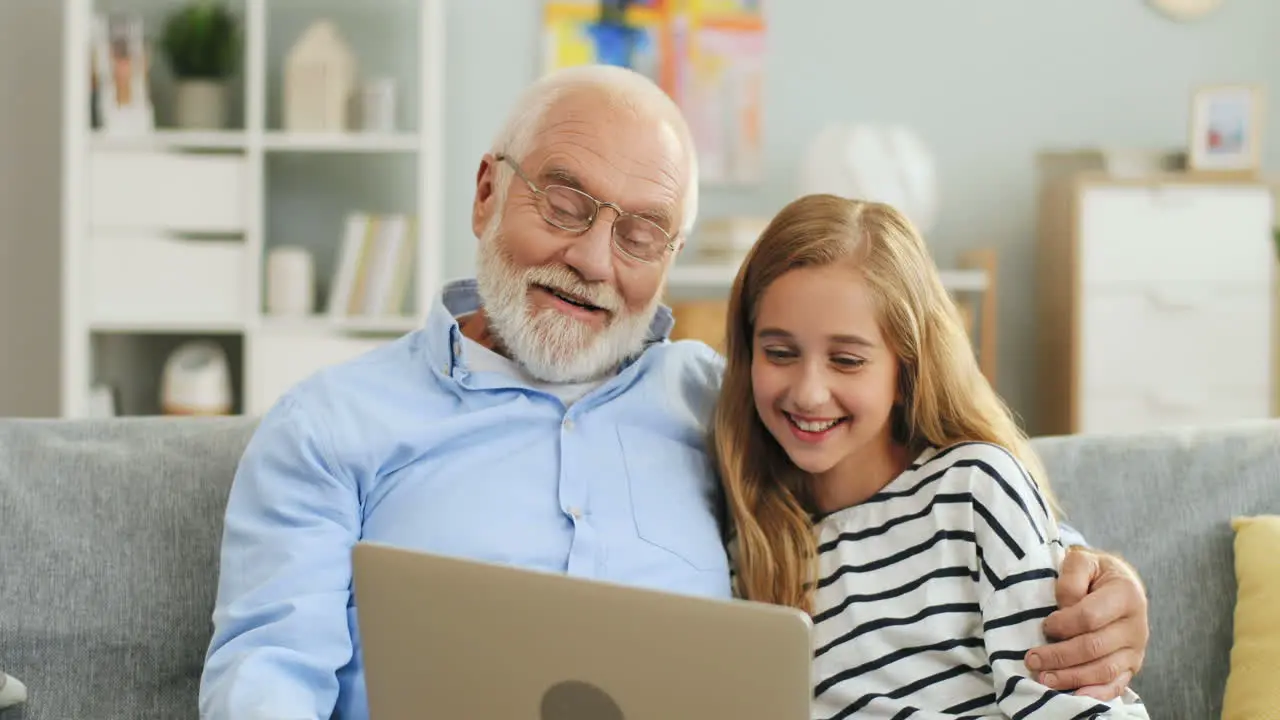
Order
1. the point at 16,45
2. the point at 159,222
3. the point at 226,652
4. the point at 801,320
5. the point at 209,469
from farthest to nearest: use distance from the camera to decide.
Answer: the point at 16,45, the point at 159,222, the point at 209,469, the point at 801,320, the point at 226,652

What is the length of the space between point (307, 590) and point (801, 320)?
593mm

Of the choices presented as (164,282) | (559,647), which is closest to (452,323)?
(559,647)

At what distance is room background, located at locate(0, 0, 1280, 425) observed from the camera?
398 centimetres

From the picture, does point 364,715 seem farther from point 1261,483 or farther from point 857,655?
point 1261,483

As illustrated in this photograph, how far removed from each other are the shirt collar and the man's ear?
0.09m

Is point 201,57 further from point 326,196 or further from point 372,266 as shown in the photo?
point 372,266

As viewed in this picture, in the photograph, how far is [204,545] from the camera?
1.50 m

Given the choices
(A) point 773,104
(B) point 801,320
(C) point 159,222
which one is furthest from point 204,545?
(A) point 773,104

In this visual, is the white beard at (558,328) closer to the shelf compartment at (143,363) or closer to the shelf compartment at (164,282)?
the shelf compartment at (164,282)

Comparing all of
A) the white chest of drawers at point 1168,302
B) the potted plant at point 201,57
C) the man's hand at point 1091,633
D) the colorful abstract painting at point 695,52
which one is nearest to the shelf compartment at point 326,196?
the potted plant at point 201,57

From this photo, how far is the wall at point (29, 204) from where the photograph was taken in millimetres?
3846

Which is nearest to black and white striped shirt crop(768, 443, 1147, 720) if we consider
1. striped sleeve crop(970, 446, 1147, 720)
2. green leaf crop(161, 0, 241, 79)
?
striped sleeve crop(970, 446, 1147, 720)

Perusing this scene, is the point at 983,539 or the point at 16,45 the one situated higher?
the point at 16,45

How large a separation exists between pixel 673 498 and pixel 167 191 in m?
2.48
